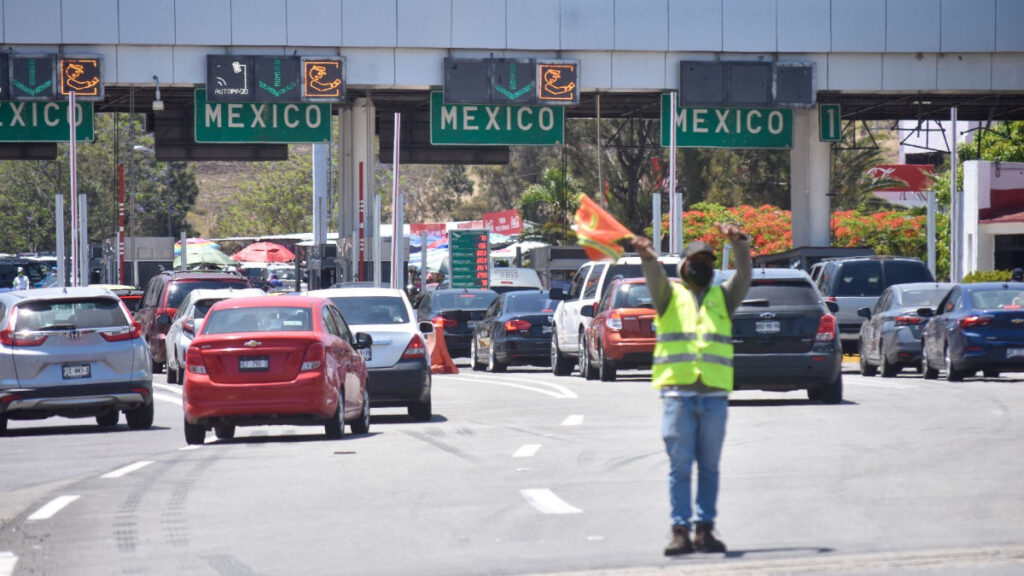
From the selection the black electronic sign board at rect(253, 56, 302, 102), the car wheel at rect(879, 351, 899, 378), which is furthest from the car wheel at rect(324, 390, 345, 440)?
the black electronic sign board at rect(253, 56, 302, 102)

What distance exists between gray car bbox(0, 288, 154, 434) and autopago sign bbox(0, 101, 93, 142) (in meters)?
23.4

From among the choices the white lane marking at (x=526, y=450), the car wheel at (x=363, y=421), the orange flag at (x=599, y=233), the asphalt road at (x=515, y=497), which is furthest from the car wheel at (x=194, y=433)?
the orange flag at (x=599, y=233)

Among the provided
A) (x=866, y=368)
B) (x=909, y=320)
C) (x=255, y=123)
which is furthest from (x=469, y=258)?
(x=909, y=320)

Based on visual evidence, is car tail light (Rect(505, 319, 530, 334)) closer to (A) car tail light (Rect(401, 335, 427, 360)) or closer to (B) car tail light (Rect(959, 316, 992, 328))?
(B) car tail light (Rect(959, 316, 992, 328))

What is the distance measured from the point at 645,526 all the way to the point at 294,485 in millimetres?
3633

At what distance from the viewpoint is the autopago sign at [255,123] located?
4244 centimetres

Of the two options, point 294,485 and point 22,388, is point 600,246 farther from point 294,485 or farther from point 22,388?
point 22,388

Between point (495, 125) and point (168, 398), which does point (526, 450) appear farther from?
point (495, 125)

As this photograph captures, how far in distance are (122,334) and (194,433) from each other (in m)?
2.55

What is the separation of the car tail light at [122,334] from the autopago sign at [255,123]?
2302cm

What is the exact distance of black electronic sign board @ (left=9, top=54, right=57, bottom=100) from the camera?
41.4 meters

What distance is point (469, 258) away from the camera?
50.9m

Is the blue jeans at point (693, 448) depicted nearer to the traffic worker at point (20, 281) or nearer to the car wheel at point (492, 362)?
the car wheel at point (492, 362)

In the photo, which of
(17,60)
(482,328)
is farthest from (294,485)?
(17,60)
